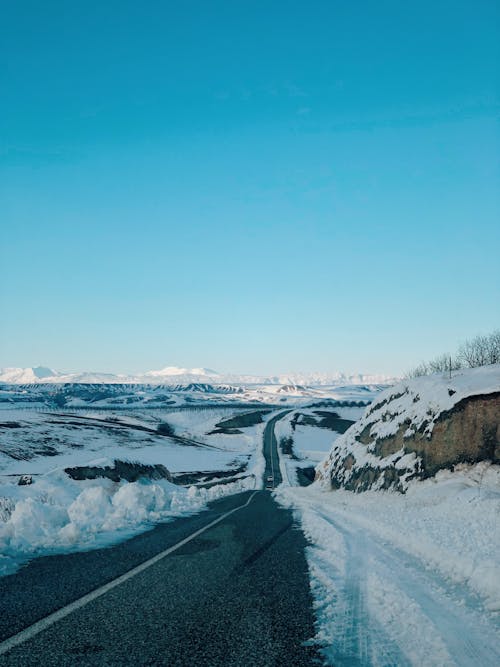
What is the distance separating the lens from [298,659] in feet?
11.9

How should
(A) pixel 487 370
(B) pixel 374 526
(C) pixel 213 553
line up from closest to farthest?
Answer: (C) pixel 213 553 < (B) pixel 374 526 < (A) pixel 487 370

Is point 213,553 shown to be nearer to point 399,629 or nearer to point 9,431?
point 399,629

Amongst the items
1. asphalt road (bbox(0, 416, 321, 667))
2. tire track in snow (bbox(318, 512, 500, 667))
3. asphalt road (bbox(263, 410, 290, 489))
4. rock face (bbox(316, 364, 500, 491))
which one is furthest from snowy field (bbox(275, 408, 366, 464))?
asphalt road (bbox(0, 416, 321, 667))

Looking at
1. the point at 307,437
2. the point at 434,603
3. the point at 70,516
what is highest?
the point at 434,603

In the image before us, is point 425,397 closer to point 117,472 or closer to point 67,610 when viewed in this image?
point 117,472

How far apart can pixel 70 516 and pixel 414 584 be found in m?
7.95

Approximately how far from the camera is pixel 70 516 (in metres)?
10.4

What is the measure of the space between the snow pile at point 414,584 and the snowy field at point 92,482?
468 cm

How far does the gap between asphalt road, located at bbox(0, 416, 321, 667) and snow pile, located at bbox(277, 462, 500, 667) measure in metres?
0.39

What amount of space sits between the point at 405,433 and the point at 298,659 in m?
17.4

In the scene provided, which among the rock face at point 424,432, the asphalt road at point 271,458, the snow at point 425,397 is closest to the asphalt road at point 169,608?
the rock face at point 424,432

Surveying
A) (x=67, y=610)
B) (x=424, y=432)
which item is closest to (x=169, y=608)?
(x=67, y=610)

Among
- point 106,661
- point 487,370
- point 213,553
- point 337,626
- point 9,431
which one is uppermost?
point 487,370

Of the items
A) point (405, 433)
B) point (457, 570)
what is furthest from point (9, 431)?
point (457, 570)
